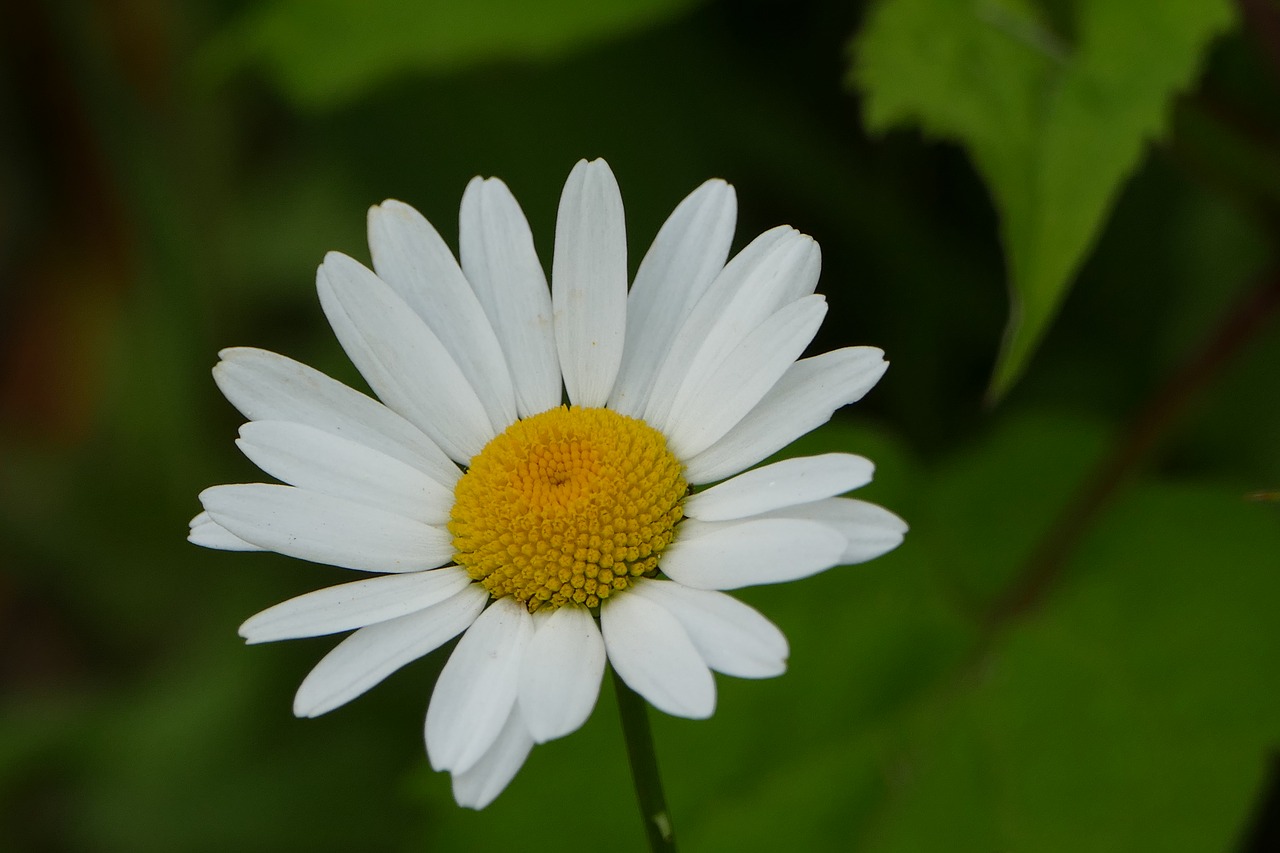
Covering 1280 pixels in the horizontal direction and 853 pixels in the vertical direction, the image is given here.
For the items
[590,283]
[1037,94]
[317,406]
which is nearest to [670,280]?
[590,283]

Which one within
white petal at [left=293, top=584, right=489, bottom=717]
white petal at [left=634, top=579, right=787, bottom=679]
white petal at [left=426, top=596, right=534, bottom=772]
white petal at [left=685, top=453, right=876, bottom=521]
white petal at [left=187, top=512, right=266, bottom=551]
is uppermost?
white petal at [left=187, top=512, right=266, bottom=551]

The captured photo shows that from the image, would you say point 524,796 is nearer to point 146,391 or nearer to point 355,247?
point 355,247

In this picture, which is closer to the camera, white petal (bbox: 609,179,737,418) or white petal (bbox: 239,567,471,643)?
white petal (bbox: 239,567,471,643)

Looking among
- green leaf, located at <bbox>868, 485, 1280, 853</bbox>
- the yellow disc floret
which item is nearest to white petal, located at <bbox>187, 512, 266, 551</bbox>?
the yellow disc floret

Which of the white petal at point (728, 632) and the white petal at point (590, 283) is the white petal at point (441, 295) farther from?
the white petal at point (728, 632)

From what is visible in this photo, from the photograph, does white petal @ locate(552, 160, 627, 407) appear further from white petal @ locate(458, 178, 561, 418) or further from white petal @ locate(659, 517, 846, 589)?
white petal @ locate(659, 517, 846, 589)

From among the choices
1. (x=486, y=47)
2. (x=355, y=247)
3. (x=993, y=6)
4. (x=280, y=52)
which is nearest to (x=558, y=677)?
(x=993, y=6)

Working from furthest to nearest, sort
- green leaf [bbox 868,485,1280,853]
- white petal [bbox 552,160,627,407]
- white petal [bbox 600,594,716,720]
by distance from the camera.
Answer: green leaf [bbox 868,485,1280,853]
white petal [bbox 552,160,627,407]
white petal [bbox 600,594,716,720]
